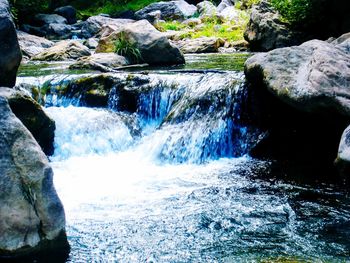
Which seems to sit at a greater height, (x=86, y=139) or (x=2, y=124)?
(x=2, y=124)

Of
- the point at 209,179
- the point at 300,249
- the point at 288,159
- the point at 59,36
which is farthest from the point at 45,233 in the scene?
the point at 59,36

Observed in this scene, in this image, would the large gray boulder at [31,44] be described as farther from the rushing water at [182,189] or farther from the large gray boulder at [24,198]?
the large gray boulder at [24,198]

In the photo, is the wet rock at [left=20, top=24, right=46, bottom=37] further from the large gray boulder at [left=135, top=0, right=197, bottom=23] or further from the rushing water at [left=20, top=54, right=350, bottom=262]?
the rushing water at [left=20, top=54, right=350, bottom=262]

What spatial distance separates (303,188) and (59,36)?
76.8ft

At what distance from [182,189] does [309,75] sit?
284 cm

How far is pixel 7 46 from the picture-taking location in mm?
6520

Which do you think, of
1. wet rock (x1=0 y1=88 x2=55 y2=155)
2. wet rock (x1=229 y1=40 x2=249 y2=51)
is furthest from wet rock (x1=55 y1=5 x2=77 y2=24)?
wet rock (x1=0 y1=88 x2=55 y2=155)

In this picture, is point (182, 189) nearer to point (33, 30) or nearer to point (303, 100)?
point (303, 100)

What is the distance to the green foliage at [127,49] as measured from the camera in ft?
45.9

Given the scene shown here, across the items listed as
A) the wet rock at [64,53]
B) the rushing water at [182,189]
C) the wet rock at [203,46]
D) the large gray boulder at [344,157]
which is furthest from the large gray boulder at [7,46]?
the wet rock at [203,46]

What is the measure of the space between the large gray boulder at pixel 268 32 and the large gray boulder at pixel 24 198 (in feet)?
A: 41.2

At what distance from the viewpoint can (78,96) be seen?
35.6 ft

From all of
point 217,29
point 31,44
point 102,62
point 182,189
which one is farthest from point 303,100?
point 31,44

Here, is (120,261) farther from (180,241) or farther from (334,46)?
(334,46)
